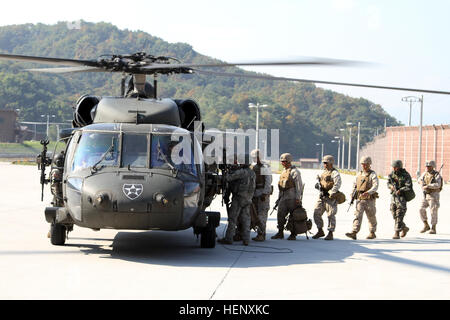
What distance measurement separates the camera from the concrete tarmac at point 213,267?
7008 millimetres

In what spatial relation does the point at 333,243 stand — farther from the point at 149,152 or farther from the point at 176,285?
the point at 176,285

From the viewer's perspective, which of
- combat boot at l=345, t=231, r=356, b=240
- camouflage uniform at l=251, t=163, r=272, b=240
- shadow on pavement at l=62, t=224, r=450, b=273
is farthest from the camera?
combat boot at l=345, t=231, r=356, b=240

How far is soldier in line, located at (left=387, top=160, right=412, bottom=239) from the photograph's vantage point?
41.5 feet

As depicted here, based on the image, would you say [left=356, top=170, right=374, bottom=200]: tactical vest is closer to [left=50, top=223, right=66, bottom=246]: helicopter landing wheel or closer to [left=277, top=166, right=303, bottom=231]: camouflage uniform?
[left=277, top=166, right=303, bottom=231]: camouflage uniform

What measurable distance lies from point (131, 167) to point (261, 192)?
9.97 feet

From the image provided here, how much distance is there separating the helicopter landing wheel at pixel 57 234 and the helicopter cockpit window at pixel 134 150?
1.84 metres

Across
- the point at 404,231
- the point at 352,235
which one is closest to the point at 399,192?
the point at 404,231

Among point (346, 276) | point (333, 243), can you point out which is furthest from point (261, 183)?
point (346, 276)

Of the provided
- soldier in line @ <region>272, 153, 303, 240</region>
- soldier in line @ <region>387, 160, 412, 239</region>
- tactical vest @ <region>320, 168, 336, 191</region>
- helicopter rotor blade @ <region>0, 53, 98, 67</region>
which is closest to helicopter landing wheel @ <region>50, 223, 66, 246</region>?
helicopter rotor blade @ <region>0, 53, 98, 67</region>

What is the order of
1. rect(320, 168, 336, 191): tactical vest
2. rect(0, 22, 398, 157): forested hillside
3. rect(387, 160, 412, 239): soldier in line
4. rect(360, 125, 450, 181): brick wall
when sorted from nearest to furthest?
rect(320, 168, 336, 191): tactical vest < rect(387, 160, 412, 239): soldier in line < rect(360, 125, 450, 181): brick wall < rect(0, 22, 398, 157): forested hillside

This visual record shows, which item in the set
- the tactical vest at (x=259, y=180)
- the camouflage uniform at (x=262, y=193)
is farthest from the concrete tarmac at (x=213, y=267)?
the tactical vest at (x=259, y=180)

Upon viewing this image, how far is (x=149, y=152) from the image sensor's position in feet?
30.8

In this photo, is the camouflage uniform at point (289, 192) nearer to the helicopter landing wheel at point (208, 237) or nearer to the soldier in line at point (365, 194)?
the soldier in line at point (365, 194)

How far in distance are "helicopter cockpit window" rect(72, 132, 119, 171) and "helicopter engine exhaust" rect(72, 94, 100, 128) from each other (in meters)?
1.79
